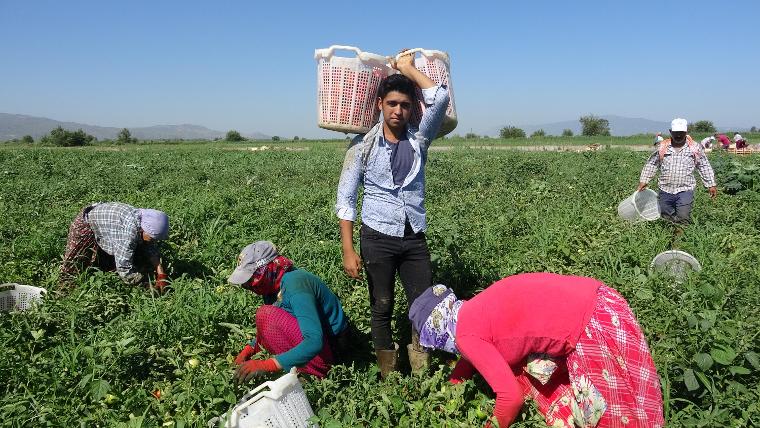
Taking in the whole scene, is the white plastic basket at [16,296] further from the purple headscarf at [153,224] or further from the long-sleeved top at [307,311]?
the long-sleeved top at [307,311]

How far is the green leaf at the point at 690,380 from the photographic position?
7.73ft

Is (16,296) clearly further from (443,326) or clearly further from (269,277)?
(443,326)

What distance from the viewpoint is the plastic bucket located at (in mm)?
5898

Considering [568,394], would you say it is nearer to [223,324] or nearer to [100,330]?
[223,324]

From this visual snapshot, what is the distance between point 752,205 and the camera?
671cm

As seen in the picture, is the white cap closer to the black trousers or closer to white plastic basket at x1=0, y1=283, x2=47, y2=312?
the black trousers

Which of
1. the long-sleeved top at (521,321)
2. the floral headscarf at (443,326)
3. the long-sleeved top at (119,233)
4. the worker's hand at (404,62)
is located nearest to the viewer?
the long-sleeved top at (521,321)

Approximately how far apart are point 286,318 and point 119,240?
204 cm

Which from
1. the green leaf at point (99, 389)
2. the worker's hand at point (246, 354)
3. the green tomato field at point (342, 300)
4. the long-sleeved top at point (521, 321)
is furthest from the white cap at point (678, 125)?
the green leaf at point (99, 389)

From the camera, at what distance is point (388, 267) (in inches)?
113

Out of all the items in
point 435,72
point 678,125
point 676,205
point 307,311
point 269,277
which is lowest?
point 307,311

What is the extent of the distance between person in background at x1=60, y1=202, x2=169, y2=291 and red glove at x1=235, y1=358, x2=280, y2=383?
1.98 m

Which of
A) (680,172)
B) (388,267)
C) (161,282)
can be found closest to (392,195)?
(388,267)

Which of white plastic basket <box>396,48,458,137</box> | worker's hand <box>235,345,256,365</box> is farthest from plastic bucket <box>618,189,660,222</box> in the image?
worker's hand <box>235,345,256,365</box>
